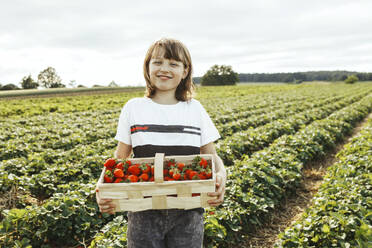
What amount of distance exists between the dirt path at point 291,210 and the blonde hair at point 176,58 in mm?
2965

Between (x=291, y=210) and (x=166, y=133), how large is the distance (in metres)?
4.23

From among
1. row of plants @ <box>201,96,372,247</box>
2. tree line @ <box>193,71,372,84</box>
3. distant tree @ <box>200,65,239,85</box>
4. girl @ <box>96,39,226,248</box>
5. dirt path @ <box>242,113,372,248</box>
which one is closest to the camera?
girl @ <box>96,39,226,248</box>

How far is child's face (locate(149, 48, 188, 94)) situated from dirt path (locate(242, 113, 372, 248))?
3155mm

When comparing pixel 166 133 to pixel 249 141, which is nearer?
pixel 166 133

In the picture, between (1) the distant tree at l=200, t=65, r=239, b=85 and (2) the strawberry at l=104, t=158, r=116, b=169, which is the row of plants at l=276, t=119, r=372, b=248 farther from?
(1) the distant tree at l=200, t=65, r=239, b=85

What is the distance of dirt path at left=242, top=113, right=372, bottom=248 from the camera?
4.05 m

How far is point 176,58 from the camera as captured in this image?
1.82 meters

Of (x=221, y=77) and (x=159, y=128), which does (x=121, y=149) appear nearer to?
(x=159, y=128)

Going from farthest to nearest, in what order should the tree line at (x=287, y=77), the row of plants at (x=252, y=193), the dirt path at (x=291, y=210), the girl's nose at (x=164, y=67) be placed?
the tree line at (x=287, y=77) < the dirt path at (x=291, y=210) < the row of plants at (x=252, y=193) < the girl's nose at (x=164, y=67)

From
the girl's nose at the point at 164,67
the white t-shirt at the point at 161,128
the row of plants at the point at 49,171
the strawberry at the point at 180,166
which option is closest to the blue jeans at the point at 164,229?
the strawberry at the point at 180,166

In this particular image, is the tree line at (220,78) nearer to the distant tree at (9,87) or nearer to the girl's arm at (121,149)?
the distant tree at (9,87)

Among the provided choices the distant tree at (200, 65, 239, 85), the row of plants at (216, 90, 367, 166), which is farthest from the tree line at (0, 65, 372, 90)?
the row of plants at (216, 90, 367, 166)

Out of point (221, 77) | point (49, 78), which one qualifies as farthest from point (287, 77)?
point (49, 78)

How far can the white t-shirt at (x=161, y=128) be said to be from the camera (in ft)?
5.85
